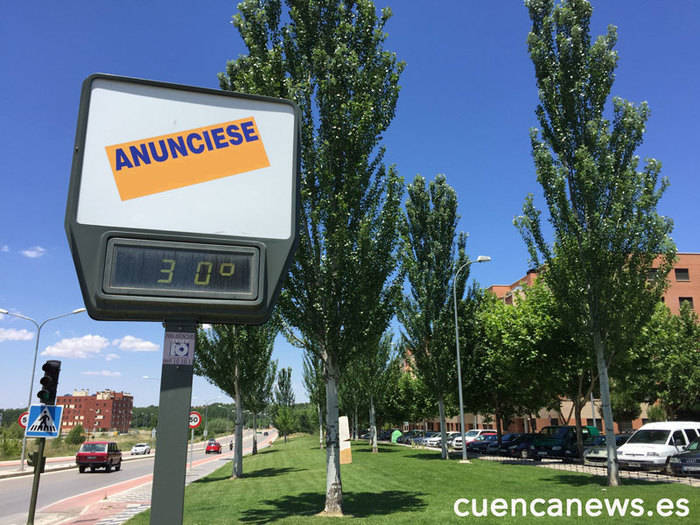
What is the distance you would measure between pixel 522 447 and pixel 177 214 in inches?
1427

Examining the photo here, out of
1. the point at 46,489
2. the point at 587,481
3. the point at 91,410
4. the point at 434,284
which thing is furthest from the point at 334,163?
the point at 91,410

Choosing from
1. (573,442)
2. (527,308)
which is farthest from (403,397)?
(527,308)

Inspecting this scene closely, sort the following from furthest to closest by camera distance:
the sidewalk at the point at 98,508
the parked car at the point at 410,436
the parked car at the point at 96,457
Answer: the parked car at the point at 410,436
the parked car at the point at 96,457
the sidewalk at the point at 98,508

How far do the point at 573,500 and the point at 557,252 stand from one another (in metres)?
8.62

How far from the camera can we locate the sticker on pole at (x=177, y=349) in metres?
2.62

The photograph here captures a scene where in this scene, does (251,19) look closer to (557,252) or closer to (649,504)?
(557,252)

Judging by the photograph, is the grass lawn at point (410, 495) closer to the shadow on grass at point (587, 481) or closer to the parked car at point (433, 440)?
the shadow on grass at point (587, 481)

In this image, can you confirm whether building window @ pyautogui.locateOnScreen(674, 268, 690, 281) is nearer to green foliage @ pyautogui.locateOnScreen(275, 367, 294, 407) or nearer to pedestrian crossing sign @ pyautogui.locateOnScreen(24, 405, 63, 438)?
green foliage @ pyautogui.locateOnScreen(275, 367, 294, 407)

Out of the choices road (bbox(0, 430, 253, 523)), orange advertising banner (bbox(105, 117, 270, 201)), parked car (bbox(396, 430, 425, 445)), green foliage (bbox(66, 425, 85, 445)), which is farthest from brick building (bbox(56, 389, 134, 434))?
orange advertising banner (bbox(105, 117, 270, 201))

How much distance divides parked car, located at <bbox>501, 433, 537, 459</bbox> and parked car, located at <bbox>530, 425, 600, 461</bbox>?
0.53m

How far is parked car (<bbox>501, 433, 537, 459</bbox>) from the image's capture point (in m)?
33.6

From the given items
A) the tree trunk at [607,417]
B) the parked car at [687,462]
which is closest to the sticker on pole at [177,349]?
the tree trunk at [607,417]

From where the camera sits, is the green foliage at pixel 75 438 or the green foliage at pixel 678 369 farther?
the green foliage at pixel 75 438

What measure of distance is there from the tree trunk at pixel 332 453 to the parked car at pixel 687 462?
15.1 meters
